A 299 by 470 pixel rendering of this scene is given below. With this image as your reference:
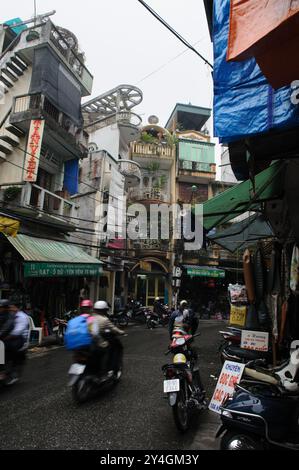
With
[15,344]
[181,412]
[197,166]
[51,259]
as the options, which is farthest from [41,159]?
[197,166]

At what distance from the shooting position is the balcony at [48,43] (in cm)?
1272

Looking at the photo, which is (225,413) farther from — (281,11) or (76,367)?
(281,11)

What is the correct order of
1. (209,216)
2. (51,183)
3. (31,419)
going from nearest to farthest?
(31,419)
(209,216)
(51,183)

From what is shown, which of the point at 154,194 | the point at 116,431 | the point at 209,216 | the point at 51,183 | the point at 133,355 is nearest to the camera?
the point at 116,431

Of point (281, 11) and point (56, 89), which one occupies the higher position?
point (56, 89)

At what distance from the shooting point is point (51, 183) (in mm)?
14977

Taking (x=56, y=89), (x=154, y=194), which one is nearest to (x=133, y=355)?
(x=56, y=89)

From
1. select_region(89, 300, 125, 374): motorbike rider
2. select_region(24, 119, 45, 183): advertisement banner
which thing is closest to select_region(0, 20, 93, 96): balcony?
select_region(24, 119, 45, 183): advertisement banner

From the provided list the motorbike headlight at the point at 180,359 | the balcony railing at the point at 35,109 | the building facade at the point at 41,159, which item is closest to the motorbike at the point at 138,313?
the building facade at the point at 41,159

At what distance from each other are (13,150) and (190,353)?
36.6 ft

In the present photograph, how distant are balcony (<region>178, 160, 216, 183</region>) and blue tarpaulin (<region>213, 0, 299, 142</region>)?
23.4 meters

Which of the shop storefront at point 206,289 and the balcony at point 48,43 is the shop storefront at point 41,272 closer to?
the balcony at point 48,43

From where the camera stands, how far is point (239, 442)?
9.63 ft

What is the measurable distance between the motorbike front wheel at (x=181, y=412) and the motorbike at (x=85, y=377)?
1.65 meters
